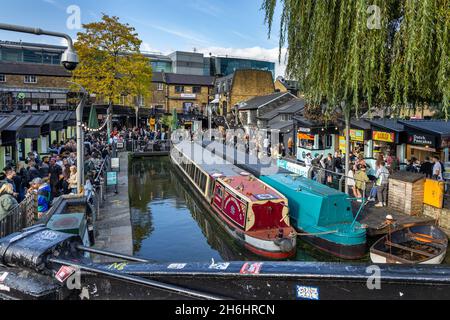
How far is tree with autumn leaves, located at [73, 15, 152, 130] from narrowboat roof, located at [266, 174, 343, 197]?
953 inches

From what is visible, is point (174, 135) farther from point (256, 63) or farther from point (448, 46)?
point (256, 63)

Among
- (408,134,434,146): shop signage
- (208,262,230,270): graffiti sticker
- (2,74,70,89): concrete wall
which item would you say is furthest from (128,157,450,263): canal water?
(2,74,70,89): concrete wall

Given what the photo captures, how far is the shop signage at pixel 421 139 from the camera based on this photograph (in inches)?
621

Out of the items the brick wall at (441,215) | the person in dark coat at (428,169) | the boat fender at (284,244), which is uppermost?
the person in dark coat at (428,169)

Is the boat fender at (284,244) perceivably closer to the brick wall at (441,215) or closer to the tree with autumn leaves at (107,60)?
the brick wall at (441,215)

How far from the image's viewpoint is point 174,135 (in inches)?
1534

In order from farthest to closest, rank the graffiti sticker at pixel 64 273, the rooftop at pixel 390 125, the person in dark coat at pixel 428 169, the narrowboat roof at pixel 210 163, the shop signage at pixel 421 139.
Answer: the rooftop at pixel 390 125, the narrowboat roof at pixel 210 163, the shop signage at pixel 421 139, the person in dark coat at pixel 428 169, the graffiti sticker at pixel 64 273

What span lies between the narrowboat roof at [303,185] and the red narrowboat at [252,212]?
3.74ft

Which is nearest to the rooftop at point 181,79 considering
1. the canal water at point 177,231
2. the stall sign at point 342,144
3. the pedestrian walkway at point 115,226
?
the canal water at point 177,231

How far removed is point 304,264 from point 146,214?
579 inches

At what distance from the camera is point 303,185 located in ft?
45.4

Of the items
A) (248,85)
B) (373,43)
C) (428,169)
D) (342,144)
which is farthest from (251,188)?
(248,85)

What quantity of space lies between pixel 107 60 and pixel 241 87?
75.4 ft
